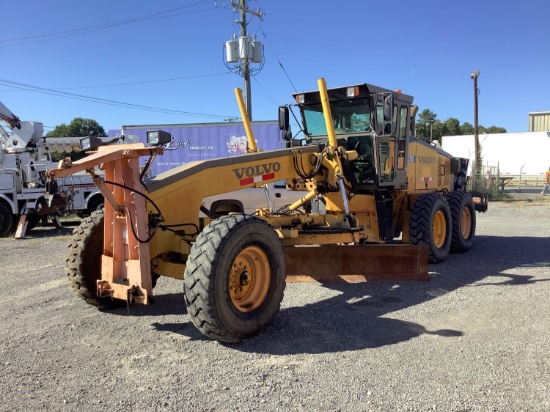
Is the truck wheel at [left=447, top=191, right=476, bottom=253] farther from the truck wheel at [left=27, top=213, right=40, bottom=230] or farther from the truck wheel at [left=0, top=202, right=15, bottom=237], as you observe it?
the truck wheel at [left=0, top=202, right=15, bottom=237]

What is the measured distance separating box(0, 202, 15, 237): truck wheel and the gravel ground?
25.2ft

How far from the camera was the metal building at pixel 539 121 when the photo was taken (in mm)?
58406

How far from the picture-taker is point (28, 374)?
3971mm

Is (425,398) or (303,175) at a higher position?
(303,175)

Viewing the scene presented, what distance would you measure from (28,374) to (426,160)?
7703 mm

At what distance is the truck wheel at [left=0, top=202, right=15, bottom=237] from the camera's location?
539 inches

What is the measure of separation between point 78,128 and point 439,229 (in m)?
48.0

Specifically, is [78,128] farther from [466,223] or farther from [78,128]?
[466,223]

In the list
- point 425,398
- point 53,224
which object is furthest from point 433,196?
point 53,224

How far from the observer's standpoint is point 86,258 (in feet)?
17.3

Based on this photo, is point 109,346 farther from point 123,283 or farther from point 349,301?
point 349,301

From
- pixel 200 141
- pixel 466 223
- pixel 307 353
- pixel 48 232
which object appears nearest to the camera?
pixel 307 353

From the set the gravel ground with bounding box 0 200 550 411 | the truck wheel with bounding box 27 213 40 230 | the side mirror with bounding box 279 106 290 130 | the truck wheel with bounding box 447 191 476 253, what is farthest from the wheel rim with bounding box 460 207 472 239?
the truck wheel with bounding box 27 213 40 230

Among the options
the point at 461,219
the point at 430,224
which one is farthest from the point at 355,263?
the point at 461,219
